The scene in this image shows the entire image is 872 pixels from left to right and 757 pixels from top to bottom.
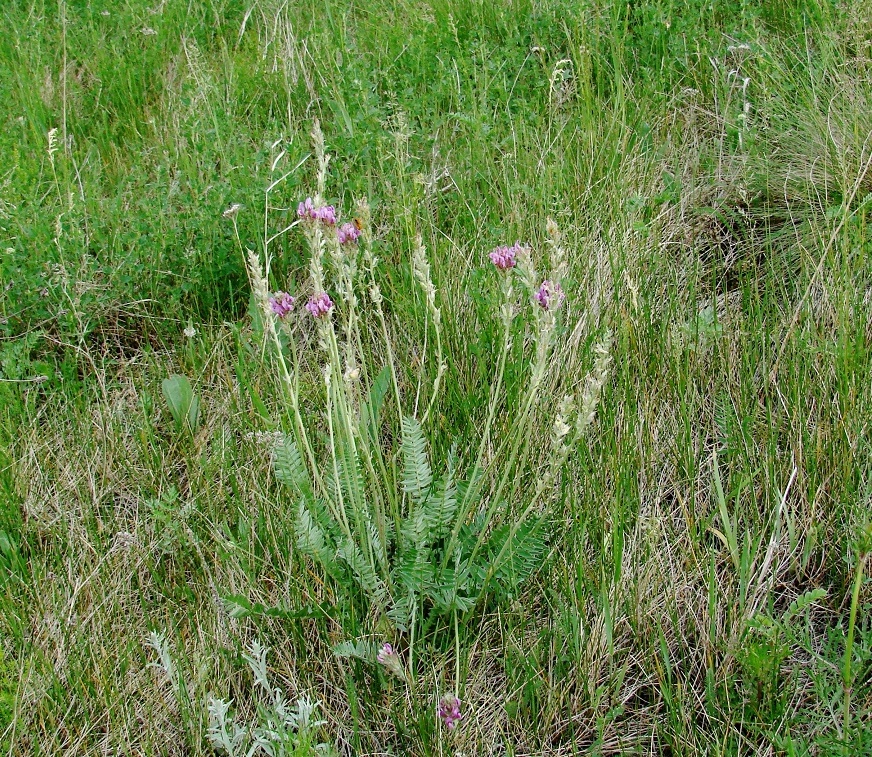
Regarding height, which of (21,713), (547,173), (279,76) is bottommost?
(21,713)

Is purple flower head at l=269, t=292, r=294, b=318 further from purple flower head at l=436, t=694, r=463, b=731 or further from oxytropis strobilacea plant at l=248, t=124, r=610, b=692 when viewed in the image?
purple flower head at l=436, t=694, r=463, b=731

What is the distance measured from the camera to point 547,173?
9.12 feet

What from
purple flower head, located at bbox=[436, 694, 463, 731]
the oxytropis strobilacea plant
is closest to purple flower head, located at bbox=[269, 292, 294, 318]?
the oxytropis strobilacea plant

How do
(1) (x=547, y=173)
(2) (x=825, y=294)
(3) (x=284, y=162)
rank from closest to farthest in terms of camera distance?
(2) (x=825, y=294) → (1) (x=547, y=173) → (3) (x=284, y=162)

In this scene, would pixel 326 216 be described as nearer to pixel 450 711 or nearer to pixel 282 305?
pixel 282 305

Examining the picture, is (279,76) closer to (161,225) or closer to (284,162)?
(284,162)

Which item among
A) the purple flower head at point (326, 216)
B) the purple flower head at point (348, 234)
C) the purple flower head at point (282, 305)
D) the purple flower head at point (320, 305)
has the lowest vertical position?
the purple flower head at point (282, 305)

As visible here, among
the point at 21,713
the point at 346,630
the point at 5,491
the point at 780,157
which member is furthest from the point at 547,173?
the point at 21,713

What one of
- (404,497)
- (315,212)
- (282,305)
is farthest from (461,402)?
(315,212)

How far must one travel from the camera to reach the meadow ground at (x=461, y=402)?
5.43 feet

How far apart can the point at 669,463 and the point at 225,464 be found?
1109mm

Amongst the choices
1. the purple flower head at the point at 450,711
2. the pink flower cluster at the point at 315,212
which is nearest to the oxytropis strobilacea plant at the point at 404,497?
the pink flower cluster at the point at 315,212

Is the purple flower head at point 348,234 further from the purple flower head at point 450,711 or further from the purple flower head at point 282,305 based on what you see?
the purple flower head at point 450,711

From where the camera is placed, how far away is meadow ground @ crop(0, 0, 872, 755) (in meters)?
1.66
